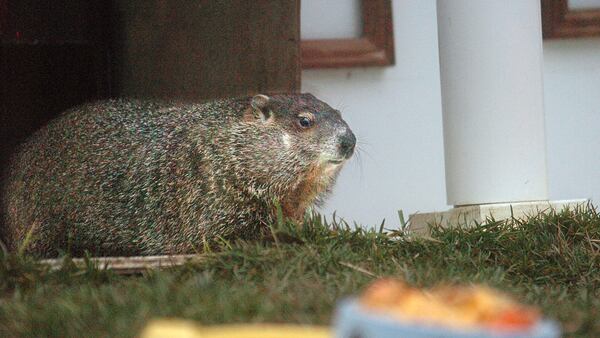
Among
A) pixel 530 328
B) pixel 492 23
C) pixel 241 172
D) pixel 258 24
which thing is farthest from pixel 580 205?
pixel 530 328

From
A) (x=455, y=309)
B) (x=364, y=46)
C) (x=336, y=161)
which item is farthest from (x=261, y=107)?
(x=455, y=309)

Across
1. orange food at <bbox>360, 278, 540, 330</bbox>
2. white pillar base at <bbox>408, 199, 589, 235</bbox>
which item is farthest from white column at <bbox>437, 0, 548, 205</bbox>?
orange food at <bbox>360, 278, 540, 330</bbox>

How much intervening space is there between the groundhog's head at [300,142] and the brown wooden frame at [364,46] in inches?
40.1

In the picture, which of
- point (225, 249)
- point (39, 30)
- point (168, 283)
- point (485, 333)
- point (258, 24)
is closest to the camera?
point (485, 333)

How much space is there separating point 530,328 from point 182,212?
7.54ft

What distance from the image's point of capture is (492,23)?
13.2ft

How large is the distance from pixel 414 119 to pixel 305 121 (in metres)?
1.39

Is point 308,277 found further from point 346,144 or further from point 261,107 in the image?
point 261,107

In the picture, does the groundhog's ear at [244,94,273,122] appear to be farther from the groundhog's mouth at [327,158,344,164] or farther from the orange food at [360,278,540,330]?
the orange food at [360,278,540,330]

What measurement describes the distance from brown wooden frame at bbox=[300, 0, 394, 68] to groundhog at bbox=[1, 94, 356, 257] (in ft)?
3.20

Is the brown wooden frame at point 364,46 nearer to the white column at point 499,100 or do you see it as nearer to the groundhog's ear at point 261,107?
the white column at point 499,100

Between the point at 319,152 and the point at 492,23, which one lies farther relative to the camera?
the point at 492,23

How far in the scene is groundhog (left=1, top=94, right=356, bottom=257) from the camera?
11.9 feet

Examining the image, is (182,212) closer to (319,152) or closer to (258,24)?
(319,152)
